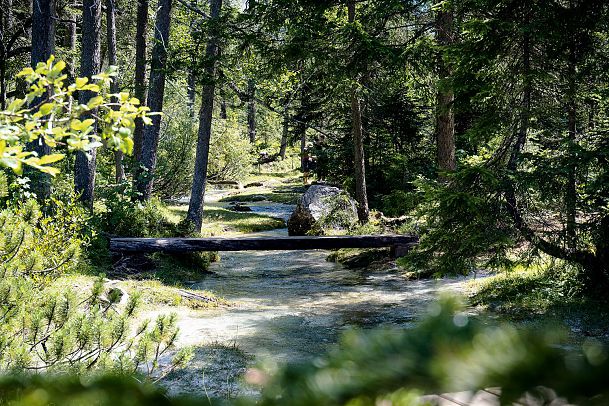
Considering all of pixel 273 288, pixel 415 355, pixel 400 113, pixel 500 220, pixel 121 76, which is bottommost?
pixel 273 288

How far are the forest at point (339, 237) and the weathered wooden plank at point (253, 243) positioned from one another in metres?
0.05

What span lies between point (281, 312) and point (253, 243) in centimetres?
386

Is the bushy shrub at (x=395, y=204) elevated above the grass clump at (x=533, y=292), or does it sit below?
above

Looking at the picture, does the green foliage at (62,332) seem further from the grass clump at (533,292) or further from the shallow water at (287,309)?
the grass clump at (533,292)

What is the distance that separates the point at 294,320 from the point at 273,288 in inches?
123

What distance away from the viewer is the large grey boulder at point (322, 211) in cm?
1582

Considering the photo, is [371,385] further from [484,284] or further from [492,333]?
[484,284]

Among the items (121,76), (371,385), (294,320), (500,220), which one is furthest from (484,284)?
(121,76)

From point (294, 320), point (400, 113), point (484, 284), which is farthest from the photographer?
point (400, 113)

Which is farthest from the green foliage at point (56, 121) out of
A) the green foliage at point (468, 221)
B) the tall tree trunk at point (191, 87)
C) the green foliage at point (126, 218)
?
the tall tree trunk at point (191, 87)

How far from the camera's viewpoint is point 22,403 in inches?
28.8

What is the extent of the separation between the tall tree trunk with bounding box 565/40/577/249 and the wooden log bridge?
5474 millimetres

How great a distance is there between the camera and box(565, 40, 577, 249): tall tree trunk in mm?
6902

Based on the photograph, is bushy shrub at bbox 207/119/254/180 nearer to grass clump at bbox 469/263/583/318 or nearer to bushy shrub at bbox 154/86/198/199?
bushy shrub at bbox 154/86/198/199
